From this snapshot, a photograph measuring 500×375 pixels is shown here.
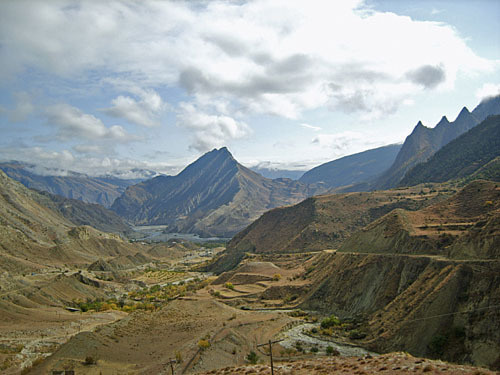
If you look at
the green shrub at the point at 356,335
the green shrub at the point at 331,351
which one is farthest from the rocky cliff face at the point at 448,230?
the green shrub at the point at 331,351

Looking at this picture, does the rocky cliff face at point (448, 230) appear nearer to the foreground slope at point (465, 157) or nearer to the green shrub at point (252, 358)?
the green shrub at point (252, 358)

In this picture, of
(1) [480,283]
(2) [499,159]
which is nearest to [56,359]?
(1) [480,283]

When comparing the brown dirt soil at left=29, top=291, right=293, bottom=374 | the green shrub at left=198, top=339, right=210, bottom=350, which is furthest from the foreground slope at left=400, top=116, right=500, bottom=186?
the green shrub at left=198, top=339, right=210, bottom=350

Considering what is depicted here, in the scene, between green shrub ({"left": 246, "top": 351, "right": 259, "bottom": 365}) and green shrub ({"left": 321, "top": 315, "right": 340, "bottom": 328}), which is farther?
green shrub ({"left": 321, "top": 315, "right": 340, "bottom": 328})

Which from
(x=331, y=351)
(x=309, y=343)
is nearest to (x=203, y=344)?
(x=309, y=343)

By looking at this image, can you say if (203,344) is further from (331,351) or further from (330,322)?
(330,322)

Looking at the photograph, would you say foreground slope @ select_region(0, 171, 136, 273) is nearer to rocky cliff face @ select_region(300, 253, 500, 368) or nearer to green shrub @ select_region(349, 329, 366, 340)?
green shrub @ select_region(349, 329, 366, 340)
